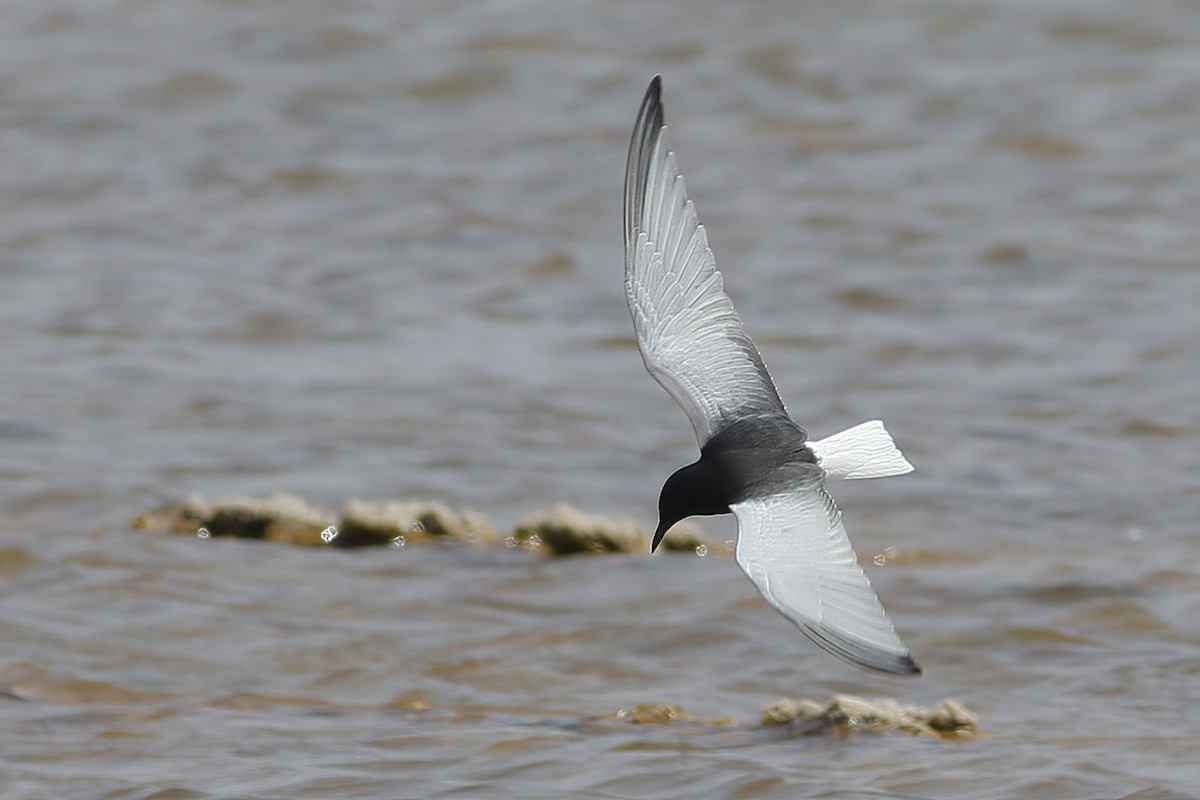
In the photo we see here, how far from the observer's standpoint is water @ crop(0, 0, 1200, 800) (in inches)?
216

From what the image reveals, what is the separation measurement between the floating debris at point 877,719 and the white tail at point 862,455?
43.6 inches

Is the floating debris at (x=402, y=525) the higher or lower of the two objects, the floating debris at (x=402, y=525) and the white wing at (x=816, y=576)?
the lower

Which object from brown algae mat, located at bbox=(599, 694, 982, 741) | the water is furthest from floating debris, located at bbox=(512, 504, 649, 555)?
brown algae mat, located at bbox=(599, 694, 982, 741)

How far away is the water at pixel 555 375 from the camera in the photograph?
5.48 meters

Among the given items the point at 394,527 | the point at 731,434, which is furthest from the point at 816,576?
the point at 394,527

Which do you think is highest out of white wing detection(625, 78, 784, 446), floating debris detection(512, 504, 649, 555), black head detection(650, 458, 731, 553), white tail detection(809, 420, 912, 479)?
white wing detection(625, 78, 784, 446)

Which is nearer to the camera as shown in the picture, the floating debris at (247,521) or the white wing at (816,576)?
the white wing at (816,576)

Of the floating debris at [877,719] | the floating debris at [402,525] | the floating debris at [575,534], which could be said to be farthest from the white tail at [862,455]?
the floating debris at [402,525]

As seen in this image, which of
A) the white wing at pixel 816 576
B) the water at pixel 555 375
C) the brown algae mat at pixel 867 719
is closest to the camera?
the white wing at pixel 816 576

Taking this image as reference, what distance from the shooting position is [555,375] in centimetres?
935

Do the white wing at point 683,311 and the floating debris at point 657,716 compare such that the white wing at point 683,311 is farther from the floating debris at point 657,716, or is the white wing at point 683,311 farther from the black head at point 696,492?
the floating debris at point 657,716

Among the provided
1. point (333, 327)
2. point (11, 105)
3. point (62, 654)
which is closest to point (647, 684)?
point (62, 654)

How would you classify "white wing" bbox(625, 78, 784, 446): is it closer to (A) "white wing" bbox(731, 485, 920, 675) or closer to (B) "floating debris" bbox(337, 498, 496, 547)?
(A) "white wing" bbox(731, 485, 920, 675)

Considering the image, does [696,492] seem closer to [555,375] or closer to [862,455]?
[862,455]
